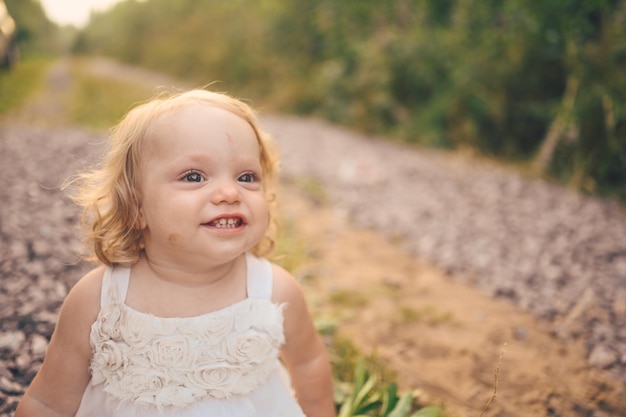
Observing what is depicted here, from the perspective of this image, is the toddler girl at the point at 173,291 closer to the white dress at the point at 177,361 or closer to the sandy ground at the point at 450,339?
the white dress at the point at 177,361

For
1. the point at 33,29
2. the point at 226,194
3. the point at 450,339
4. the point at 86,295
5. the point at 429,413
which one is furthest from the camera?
the point at 33,29

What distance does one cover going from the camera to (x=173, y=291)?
4.73 feet

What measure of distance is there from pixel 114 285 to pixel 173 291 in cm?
18

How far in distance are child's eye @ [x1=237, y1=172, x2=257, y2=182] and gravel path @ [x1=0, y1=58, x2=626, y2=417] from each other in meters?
0.78

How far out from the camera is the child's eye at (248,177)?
4.73 feet

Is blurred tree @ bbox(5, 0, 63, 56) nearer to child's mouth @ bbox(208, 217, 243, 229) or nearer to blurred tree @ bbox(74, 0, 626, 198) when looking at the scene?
blurred tree @ bbox(74, 0, 626, 198)

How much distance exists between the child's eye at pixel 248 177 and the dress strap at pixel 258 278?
0.31 meters

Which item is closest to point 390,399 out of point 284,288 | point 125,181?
point 284,288

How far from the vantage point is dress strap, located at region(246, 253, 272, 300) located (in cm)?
153

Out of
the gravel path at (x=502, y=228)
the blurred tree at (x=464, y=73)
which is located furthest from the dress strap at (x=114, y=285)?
the blurred tree at (x=464, y=73)

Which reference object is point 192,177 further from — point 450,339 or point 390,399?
point 450,339

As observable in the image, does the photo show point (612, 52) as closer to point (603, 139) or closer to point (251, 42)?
point (603, 139)

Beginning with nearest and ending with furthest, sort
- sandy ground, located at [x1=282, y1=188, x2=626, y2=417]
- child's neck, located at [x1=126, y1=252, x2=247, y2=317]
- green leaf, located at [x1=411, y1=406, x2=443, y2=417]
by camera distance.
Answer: child's neck, located at [x1=126, y1=252, x2=247, y2=317], green leaf, located at [x1=411, y1=406, x2=443, y2=417], sandy ground, located at [x1=282, y1=188, x2=626, y2=417]

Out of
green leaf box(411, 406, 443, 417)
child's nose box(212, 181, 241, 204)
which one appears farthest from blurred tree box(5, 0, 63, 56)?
green leaf box(411, 406, 443, 417)
